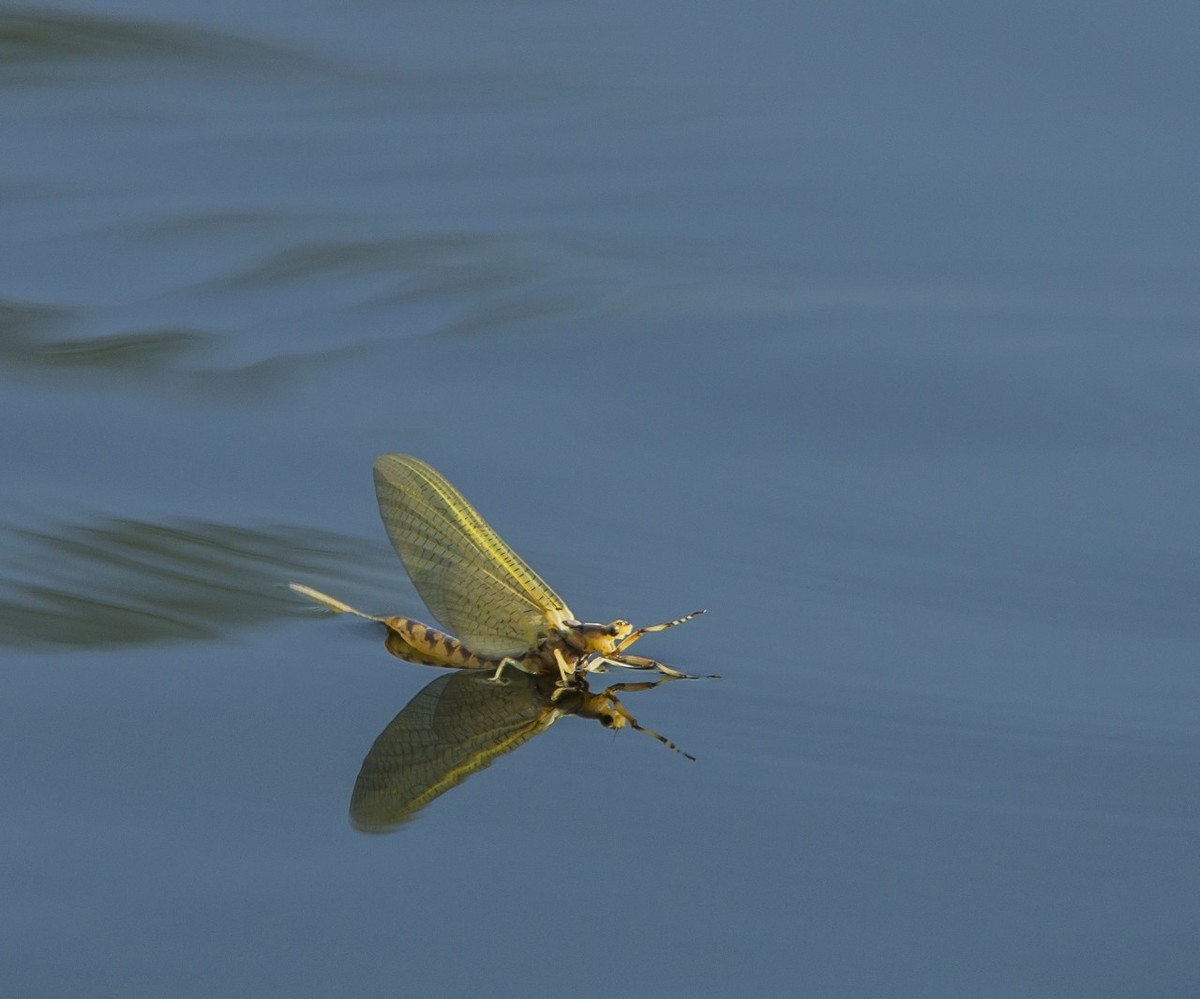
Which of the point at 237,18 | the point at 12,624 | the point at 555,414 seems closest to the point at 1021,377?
the point at 555,414

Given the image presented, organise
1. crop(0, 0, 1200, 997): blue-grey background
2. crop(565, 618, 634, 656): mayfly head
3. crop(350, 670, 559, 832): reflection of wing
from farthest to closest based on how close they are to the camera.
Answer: crop(565, 618, 634, 656): mayfly head → crop(350, 670, 559, 832): reflection of wing → crop(0, 0, 1200, 997): blue-grey background

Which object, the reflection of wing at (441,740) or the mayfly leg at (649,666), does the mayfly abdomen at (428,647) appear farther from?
the mayfly leg at (649,666)

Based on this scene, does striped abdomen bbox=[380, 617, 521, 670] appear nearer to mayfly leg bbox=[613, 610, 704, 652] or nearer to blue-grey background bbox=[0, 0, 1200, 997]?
blue-grey background bbox=[0, 0, 1200, 997]

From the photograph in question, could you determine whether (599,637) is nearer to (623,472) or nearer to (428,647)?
(428,647)

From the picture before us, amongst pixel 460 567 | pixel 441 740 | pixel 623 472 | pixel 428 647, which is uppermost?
pixel 623 472

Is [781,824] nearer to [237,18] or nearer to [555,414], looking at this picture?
[555,414]

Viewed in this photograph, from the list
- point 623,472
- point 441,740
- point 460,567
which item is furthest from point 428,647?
point 623,472

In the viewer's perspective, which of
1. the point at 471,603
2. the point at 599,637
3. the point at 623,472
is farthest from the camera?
the point at 623,472

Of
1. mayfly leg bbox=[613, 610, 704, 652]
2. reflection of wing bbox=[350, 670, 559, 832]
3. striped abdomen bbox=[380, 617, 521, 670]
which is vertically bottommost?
reflection of wing bbox=[350, 670, 559, 832]

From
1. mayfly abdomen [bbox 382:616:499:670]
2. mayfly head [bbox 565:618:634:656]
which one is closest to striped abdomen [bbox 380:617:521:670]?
mayfly abdomen [bbox 382:616:499:670]
